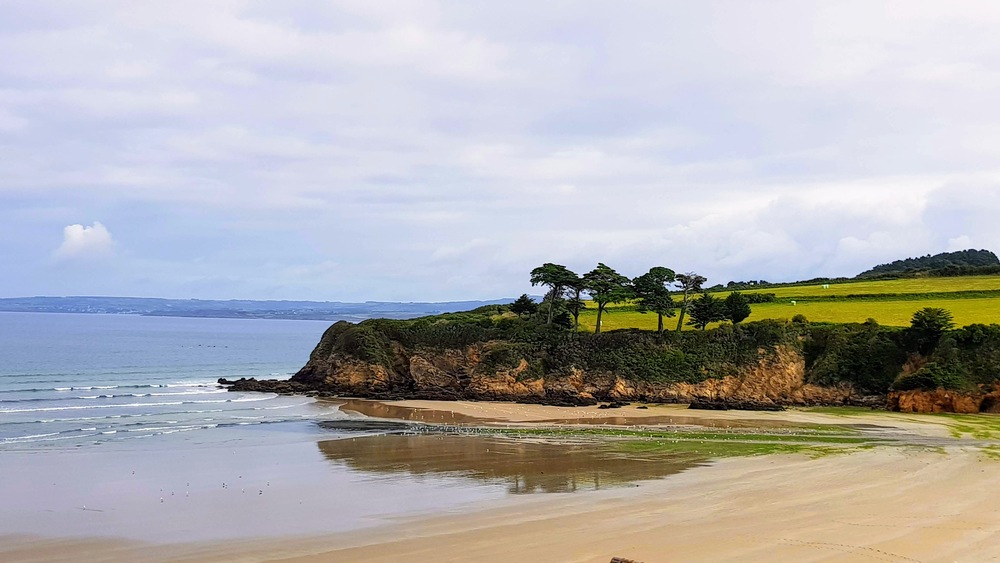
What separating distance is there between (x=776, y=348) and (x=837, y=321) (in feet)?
22.2

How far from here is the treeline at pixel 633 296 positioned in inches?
2201

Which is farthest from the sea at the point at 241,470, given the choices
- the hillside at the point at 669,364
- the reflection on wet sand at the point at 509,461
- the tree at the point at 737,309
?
the tree at the point at 737,309

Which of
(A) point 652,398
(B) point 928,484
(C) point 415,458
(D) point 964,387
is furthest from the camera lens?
Result: (A) point 652,398

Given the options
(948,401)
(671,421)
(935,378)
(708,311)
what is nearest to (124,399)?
(671,421)

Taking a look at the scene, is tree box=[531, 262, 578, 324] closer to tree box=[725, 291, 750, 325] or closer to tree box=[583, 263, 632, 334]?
tree box=[583, 263, 632, 334]

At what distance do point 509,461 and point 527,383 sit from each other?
77.1 ft

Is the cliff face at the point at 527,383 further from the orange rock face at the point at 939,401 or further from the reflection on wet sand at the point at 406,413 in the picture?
the reflection on wet sand at the point at 406,413

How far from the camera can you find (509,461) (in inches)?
1176

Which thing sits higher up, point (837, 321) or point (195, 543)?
point (837, 321)

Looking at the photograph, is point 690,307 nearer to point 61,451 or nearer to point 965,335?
point 965,335

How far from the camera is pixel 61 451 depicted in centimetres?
3231

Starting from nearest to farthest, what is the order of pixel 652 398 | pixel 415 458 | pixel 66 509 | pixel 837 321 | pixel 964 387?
pixel 66 509 → pixel 415 458 → pixel 964 387 → pixel 652 398 → pixel 837 321

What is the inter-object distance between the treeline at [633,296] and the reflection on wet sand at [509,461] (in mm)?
23413

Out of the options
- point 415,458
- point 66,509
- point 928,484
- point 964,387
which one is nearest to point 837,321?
point 964,387
